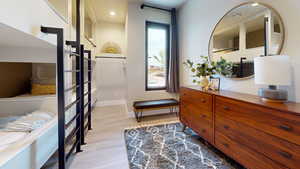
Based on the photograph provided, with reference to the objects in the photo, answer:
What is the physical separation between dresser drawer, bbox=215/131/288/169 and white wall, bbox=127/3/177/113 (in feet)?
6.93

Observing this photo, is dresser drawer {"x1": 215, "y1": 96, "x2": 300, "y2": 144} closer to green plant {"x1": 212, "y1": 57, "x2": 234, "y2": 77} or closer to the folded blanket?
green plant {"x1": 212, "y1": 57, "x2": 234, "y2": 77}

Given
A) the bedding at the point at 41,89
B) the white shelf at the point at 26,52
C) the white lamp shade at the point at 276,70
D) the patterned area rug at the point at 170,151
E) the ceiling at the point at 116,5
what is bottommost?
the patterned area rug at the point at 170,151

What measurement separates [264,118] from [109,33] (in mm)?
4759

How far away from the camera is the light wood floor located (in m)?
1.63

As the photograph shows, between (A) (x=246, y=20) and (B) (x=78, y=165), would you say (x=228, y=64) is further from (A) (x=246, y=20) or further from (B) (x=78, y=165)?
(B) (x=78, y=165)

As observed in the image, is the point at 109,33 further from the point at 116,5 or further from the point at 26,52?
the point at 26,52

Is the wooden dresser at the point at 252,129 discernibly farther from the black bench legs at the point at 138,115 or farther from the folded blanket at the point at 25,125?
the folded blanket at the point at 25,125

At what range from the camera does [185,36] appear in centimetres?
328

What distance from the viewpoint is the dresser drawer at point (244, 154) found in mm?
1139

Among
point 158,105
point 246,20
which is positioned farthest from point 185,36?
point 158,105

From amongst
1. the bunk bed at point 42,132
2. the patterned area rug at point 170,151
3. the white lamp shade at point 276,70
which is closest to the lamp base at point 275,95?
the white lamp shade at point 276,70

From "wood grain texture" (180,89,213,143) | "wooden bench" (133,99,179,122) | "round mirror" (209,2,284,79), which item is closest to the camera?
"round mirror" (209,2,284,79)

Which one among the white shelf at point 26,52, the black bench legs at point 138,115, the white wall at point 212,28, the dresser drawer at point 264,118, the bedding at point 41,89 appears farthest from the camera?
the black bench legs at point 138,115

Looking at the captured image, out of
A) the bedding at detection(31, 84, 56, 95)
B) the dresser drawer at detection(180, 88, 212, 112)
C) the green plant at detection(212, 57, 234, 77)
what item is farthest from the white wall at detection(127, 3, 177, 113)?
the green plant at detection(212, 57, 234, 77)
